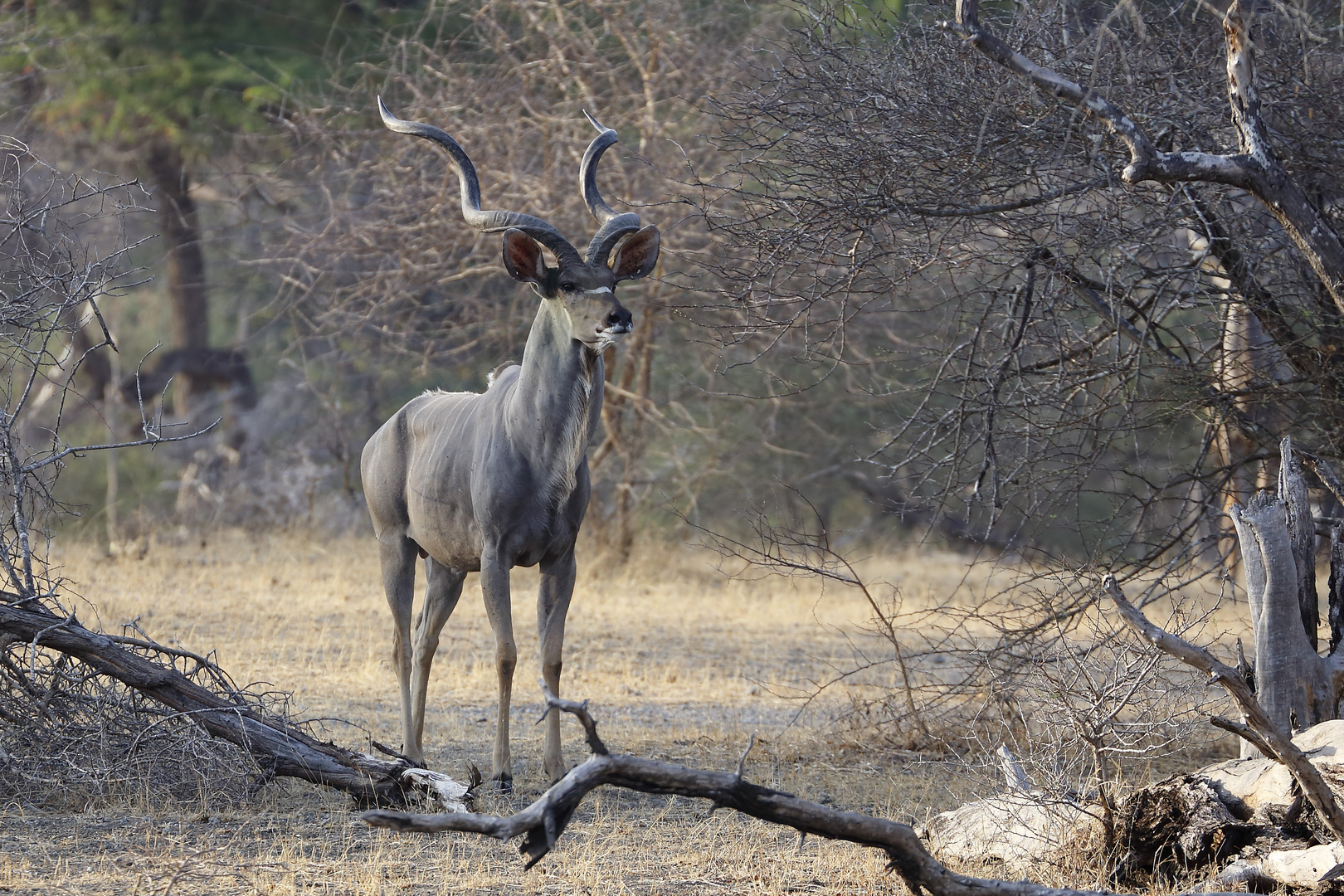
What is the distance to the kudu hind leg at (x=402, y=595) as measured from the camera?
7203 mm

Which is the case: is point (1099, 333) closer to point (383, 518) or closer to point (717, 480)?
point (383, 518)

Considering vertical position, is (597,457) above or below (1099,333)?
below

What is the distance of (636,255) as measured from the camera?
689 centimetres

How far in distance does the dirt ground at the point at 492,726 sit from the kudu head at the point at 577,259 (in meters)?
2.19

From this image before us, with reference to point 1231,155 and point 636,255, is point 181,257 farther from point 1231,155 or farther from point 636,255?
point 1231,155

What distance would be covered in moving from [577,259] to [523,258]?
27cm

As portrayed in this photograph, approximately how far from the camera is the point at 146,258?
74.3 ft

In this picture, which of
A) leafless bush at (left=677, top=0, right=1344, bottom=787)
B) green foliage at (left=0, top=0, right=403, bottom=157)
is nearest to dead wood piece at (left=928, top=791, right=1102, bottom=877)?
leafless bush at (left=677, top=0, right=1344, bottom=787)

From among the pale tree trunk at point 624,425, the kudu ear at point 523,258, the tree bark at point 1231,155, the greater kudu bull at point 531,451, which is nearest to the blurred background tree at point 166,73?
the pale tree trunk at point 624,425

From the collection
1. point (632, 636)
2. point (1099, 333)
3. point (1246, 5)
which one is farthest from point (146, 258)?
point (1246, 5)

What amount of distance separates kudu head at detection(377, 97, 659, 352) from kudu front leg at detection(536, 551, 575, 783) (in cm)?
112

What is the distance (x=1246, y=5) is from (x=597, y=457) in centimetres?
1019

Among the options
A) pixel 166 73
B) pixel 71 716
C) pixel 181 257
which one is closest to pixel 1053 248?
pixel 71 716

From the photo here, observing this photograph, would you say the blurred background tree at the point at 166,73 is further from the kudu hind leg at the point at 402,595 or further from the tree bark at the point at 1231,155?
the tree bark at the point at 1231,155
